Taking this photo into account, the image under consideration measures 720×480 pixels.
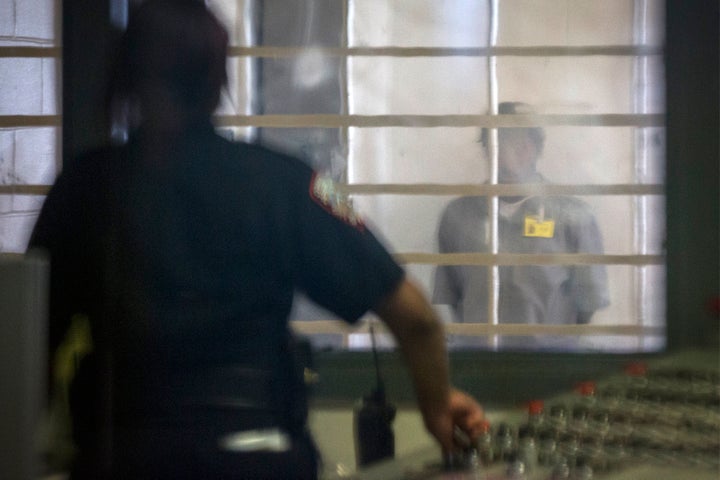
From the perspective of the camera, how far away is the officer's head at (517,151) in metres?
1.39

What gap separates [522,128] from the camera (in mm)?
1390

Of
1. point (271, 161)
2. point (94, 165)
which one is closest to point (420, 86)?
point (271, 161)

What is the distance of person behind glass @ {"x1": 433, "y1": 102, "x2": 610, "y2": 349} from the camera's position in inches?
54.9

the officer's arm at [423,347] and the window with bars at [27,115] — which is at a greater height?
the window with bars at [27,115]

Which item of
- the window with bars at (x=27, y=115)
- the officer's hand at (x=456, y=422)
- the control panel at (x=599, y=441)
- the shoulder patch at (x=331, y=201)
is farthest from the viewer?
the window with bars at (x=27, y=115)

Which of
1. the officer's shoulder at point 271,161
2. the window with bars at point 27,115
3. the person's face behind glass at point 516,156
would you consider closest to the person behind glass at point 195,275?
the officer's shoulder at point 271,161

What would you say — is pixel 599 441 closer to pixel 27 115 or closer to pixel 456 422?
pixel 456 422

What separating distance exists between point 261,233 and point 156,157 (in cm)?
16

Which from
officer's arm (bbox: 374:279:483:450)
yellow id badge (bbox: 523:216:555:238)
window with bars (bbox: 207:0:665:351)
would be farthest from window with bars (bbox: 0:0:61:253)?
yellow id badge (bbox: 523:216:555:238)

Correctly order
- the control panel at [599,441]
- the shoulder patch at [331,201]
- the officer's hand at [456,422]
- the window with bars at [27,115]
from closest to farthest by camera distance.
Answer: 1. the control panel at [599,441]
2. the officer's hand at [456,422]
3. the shoulder patch at [331,201]
4. the window with bars at [27,115]

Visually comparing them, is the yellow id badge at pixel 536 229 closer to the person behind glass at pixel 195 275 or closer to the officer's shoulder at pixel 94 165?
the person behind glass at pixel 195 275

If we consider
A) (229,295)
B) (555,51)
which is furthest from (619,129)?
(229,295)

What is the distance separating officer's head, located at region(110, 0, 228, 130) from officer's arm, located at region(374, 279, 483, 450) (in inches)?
12.3

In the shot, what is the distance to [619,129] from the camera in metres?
1.40
